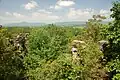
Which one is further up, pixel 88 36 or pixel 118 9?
pixel 118 9

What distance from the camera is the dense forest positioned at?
2183 cm

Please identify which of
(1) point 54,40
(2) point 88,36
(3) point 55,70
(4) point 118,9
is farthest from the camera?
(2) point 88,36

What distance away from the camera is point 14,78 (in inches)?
1153

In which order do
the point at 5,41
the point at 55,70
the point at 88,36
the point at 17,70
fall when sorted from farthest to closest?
the point at 88,36 → the point at 17,70 → the point at 5,41 → the point at 55,70

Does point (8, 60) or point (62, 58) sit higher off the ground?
→ point (62, 58)

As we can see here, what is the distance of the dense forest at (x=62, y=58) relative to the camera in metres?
21.8

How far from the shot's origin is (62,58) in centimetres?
2334

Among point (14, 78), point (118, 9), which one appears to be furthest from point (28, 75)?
point (118, 9)

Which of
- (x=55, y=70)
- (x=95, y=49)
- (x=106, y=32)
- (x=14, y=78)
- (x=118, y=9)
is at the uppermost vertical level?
(x=118, y=9)

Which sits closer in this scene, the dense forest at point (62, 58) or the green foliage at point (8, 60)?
the dense forest at point (62, 58)

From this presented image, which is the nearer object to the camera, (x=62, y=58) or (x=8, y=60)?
(x=62, y=58)

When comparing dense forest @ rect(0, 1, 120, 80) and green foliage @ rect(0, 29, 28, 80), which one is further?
green foliage @ rect(0, 29, 28, 80)

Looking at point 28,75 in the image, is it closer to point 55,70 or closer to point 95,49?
point 55,70

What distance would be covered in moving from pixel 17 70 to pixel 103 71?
10.8 meters
